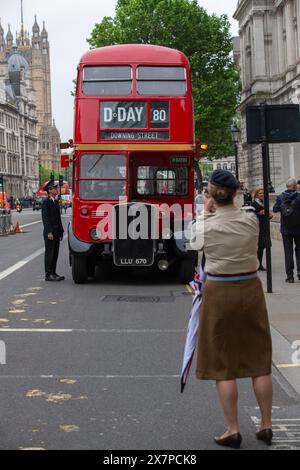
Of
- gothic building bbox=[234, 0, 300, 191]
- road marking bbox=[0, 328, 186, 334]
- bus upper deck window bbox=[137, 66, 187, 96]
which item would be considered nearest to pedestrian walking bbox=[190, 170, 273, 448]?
road marking bbox=[0, 328, 186, 334]

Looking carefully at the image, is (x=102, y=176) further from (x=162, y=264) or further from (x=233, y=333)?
(x=233, y=333)

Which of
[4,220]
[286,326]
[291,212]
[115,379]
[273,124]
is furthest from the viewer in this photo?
[4,220]

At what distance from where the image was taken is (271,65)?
6106cm

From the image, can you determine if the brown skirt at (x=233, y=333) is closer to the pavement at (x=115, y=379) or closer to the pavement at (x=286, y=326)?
the pavement at (x=115, y=379)

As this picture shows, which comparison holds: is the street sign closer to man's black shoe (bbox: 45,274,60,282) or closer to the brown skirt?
man's black shoe (bbox: 45,274,60,282)

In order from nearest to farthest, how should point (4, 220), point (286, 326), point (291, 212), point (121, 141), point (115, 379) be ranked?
point (115, 379), point (286, 326), point (291, 212), point (121, 141), point (4, 220)

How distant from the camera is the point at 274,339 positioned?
27.0ft

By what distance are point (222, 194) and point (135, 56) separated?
10.1m

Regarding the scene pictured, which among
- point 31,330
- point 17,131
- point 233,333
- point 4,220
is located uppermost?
point 17,131

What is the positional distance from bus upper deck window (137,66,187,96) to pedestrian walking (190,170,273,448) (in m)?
9.55

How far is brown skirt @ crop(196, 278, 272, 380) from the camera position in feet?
15.7

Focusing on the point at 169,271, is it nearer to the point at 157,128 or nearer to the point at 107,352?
the point at 157,128

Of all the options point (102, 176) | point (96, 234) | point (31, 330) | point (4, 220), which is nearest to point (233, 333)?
point (31, 330)
